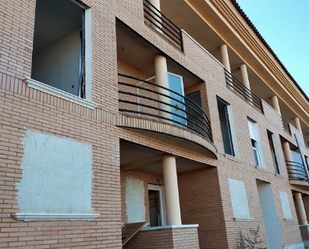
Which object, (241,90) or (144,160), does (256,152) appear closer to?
(241,90)

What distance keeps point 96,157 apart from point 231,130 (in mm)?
8331

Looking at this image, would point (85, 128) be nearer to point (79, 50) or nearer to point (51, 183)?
point (51, 183)

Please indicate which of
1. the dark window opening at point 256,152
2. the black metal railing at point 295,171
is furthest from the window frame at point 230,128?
the black metal railing at point 295,171

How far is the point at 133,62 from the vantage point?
10.9 metres

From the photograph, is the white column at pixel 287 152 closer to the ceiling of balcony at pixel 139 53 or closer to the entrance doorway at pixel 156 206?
the ceiling of balcony at pixel 139 53

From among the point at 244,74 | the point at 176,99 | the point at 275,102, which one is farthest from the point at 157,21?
the point at 275,102

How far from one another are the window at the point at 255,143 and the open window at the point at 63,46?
1004 centimetres

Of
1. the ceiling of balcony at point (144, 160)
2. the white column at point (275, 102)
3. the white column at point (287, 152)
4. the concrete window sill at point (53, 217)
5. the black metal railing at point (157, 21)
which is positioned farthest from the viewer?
the white column at point (275, 102)

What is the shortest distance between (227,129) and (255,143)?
2753mm

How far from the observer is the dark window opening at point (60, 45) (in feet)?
25.4

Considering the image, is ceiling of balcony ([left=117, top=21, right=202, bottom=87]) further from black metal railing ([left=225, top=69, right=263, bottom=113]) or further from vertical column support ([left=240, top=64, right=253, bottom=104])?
vertical column support ([left=240, top=64, right=253, bottom=104])

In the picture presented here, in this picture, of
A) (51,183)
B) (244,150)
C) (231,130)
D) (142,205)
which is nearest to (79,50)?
(51,183)

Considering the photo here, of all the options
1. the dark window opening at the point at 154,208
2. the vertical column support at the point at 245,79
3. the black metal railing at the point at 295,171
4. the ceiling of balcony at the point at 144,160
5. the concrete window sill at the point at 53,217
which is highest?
the vertical column support at the point at 245,79

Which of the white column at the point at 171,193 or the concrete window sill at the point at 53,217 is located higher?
the white column at the point at 171,193
